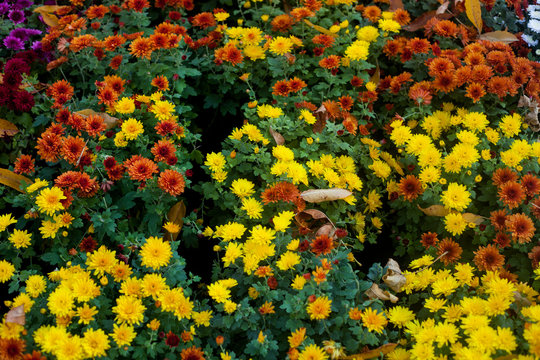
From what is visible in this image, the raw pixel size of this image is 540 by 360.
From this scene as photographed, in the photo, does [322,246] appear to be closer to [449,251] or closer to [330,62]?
[449,251]

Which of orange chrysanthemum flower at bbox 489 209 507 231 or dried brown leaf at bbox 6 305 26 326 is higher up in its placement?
dried brown leaf at bbox 6 305 26 326

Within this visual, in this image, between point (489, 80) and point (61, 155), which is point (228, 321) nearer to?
point (61, 155)

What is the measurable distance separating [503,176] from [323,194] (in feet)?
2.62

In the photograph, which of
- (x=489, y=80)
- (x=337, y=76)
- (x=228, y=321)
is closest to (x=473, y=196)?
(x=489, y=80)

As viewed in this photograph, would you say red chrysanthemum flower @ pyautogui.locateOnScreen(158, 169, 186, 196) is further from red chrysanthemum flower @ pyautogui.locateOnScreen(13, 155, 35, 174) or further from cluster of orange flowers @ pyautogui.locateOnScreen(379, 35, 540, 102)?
cluster of orange flowers @ pyautogui.locateOnScreen(379, 35, 540, 102)

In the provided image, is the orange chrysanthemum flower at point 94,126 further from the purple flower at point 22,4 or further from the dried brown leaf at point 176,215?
the purple flower at point 22,4

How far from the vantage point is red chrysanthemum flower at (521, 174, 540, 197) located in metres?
2.37

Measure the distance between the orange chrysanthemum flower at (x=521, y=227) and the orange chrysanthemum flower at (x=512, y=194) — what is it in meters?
0.07

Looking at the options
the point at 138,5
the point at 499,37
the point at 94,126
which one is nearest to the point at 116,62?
the point at 138,5

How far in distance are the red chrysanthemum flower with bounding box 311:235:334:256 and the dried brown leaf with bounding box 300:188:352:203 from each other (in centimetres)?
34

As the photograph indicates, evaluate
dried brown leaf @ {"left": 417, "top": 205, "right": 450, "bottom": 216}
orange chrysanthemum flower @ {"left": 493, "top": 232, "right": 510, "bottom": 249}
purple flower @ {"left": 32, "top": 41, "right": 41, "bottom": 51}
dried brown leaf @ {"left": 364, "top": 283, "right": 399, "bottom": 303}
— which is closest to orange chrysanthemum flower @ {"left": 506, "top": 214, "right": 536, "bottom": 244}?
orange chrysanthemum flower @ {"left": 493, "top": 232, "right": 510, "bottom": 249}

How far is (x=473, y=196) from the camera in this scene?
245 cm

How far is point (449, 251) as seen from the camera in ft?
7.80

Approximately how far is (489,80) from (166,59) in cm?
165
